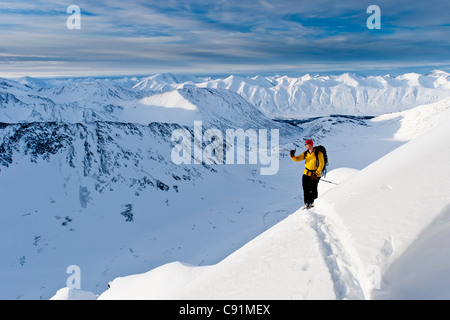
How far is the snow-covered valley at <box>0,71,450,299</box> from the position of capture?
6016mm

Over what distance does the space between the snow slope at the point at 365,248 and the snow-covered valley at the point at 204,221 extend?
0.03m

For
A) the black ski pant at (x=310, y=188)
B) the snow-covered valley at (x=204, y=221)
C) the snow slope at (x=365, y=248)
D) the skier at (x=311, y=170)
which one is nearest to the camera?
the snow slope at (x=365, y=248)

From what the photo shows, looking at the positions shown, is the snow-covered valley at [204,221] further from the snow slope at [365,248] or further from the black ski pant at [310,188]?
the black ski pant at [310,188]

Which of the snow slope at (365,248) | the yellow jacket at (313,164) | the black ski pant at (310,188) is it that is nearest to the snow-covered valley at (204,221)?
the snow slope at (365,248)

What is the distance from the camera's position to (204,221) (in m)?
47.5

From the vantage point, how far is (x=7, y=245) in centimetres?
3653

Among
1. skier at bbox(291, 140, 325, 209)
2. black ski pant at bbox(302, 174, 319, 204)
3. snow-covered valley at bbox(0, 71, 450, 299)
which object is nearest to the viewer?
snow-covered valley at bbox(0, 71, 450, 299)

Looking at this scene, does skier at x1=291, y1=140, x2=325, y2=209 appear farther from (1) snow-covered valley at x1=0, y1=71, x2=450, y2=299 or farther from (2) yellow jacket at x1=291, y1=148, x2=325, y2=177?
(1) snow-covered valley at x1=0, y1=71, x2=450, y2=299

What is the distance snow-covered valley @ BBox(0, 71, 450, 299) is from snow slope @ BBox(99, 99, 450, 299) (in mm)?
32

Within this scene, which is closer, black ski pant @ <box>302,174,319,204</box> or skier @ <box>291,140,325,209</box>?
skier @ <box>291,140,325,209</box>

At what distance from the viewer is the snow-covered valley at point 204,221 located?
6.02m

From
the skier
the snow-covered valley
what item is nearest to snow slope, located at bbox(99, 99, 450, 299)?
the snow-covered valley
